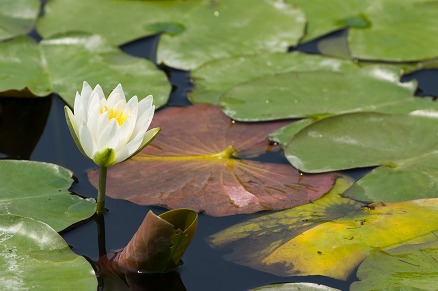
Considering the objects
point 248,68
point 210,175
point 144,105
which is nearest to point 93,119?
point 144,105

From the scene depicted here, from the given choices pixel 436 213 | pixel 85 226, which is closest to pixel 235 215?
pixel 85 226

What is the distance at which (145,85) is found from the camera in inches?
110

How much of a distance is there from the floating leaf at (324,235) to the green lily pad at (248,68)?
0.78 metres

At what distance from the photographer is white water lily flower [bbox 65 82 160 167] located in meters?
1.92

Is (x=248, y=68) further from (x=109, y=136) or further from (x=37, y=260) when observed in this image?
(x=37, y=260)

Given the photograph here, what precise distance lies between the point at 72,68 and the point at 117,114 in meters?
0.92

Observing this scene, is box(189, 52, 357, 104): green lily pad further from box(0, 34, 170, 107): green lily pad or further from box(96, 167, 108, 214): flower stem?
box(96, 167, 108, 214): flower stem

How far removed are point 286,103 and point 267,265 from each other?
86 cm

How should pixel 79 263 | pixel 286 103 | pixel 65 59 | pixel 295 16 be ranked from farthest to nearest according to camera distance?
1. pixel 295 16
2. pixel 65 59
3. pixel 286 103
4. pixel 79 263

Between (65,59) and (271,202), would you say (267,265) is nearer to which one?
(271,202)

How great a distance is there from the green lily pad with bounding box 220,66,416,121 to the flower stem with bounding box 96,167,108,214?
684 mm

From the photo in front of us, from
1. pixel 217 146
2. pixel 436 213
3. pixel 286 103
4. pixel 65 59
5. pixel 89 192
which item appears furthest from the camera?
pixel 65 59

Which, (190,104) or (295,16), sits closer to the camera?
(190,104)

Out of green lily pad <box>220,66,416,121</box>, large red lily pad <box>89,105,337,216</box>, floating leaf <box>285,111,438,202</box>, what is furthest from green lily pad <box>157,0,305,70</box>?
floating leaf <box>285,111,438,202</box>
